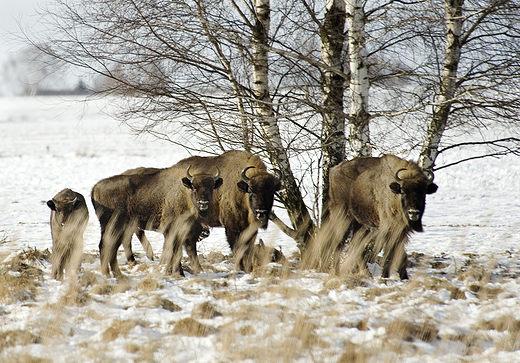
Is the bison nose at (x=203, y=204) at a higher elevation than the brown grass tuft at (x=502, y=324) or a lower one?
higher

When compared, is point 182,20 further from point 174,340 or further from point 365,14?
point 174,340

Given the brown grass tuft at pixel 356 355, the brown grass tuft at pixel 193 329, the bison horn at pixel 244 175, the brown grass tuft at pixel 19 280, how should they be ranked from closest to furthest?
the brown grass tuft at pixel 356 355 → the brown grass tuft at pixel 193 329 → the brown grass tuft at pixel 19 280 → the bison horn at pixel 244 175

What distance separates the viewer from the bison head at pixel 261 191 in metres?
7.60

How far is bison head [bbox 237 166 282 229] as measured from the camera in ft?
24.9

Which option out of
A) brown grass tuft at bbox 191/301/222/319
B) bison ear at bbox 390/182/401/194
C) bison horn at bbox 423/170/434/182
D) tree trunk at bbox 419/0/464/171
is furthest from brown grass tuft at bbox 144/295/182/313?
tree trunk at bbox 419/0/464/171

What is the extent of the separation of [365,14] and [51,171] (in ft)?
63.3

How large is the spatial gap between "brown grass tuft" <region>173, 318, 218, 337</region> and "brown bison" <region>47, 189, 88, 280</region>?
2.73 meters

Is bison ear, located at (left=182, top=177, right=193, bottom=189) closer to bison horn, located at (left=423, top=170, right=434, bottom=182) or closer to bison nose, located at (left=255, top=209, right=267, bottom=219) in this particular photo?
bison nose, located at (left=255, top=209, right=267, bottom=219)

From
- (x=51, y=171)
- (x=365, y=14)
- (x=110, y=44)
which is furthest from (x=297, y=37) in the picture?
(x=51, y=171)

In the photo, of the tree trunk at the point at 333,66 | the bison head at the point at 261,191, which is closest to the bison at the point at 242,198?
the bison head at the point at 261,191

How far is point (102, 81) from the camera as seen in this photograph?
303 inches

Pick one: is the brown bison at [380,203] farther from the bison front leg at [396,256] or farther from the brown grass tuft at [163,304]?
the brown grass tuft at [163,304]

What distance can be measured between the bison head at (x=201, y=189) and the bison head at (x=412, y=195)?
2.71m

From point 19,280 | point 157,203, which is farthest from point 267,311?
point 157,203
